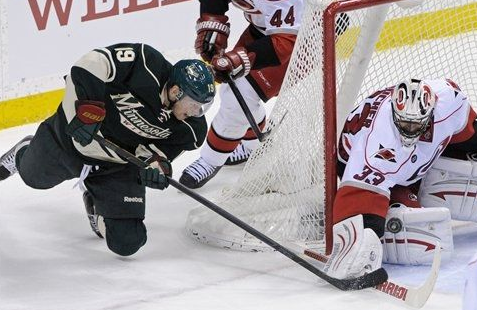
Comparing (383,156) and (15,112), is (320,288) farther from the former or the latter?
(15,112)

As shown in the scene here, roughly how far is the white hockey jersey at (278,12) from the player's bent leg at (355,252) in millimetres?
1031

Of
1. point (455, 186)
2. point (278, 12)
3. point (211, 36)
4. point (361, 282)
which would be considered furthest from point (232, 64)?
point (361, 282)

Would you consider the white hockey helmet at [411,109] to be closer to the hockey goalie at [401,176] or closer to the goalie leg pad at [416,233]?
the hockey goalie at [401,176]

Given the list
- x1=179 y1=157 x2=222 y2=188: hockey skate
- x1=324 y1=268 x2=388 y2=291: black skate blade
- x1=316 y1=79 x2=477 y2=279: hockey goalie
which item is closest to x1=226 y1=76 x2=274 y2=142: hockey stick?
x1=179 y1=157 x2=222 y2=188: hockey skate

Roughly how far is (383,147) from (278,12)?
0.91 meters

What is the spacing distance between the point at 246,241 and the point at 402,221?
56 cm

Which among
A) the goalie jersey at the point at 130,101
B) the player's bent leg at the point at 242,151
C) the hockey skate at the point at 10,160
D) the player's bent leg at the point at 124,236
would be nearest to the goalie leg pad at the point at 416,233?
the goalie jersey at the point at 130,101

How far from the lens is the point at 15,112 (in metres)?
A: 5.92

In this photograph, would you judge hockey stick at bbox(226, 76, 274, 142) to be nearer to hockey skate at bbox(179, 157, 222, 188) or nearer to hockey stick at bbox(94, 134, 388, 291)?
hockey skate at bbox(179, 157, 222, 188)

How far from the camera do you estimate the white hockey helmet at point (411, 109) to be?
435 centimetres

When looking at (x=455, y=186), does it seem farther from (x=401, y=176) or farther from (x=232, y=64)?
(x=232, y=64)

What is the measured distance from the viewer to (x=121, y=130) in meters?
4.62

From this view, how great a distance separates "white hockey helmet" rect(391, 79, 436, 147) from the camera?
435 centimetres

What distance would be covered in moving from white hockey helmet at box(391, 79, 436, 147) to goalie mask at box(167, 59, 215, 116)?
0.57 m
